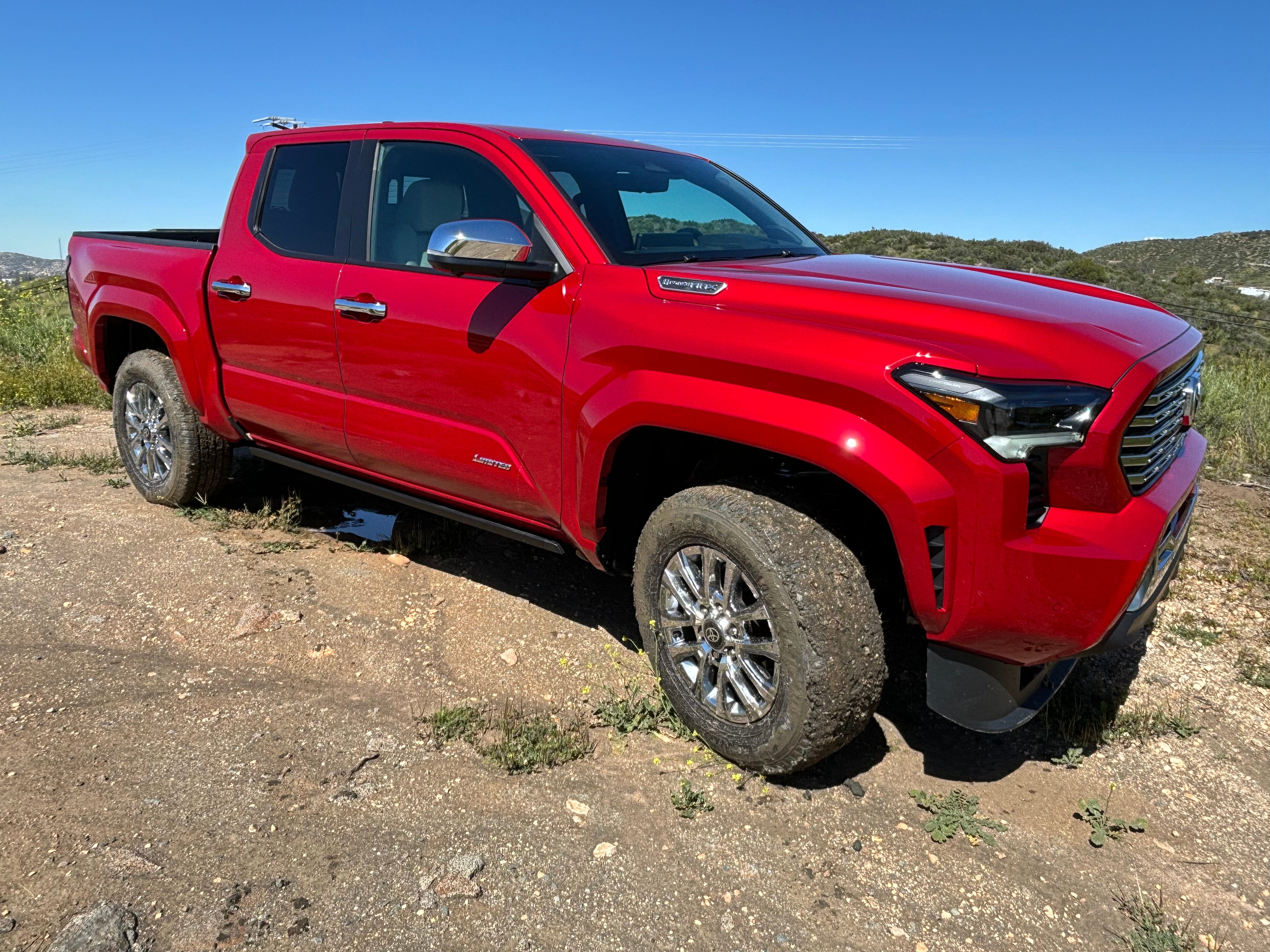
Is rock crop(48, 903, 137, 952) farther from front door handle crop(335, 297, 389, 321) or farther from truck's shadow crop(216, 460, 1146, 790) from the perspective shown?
front door handle crop(335, 297, 389, 321)

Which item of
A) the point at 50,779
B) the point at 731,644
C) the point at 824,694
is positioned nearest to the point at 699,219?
the point at 731,644

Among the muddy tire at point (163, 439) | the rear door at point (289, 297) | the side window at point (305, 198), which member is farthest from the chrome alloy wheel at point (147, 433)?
the side window at point (305, 198)

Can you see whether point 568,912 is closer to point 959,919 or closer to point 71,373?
point 959,919

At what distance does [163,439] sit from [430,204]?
7.83 feet

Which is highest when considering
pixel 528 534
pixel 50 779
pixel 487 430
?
pixel 487 430

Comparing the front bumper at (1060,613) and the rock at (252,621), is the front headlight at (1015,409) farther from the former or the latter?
the rock at (252,621)

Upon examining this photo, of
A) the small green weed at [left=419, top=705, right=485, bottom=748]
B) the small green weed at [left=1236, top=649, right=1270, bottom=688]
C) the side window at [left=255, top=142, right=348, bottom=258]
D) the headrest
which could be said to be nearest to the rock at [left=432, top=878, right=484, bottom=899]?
the small green weed at [left=419, top=705, right=485, bottom=748]

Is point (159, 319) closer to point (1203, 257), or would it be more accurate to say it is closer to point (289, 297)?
point (289, 297)

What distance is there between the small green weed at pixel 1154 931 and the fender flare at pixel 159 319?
4392 millimetres

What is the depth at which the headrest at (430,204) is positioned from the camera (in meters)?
3.65

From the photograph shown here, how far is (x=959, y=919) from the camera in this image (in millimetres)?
2365

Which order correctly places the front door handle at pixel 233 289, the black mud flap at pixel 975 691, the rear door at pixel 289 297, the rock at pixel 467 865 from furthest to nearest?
the front door handle at pixel 233 289, the rear door at pixel 289 297, the black mud flap at pixel 975 691, the rock at pixel 467 865

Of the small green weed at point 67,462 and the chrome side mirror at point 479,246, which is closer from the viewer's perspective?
the chrome side mirror at point 479,246

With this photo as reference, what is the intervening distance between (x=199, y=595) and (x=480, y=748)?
5.90 ft
